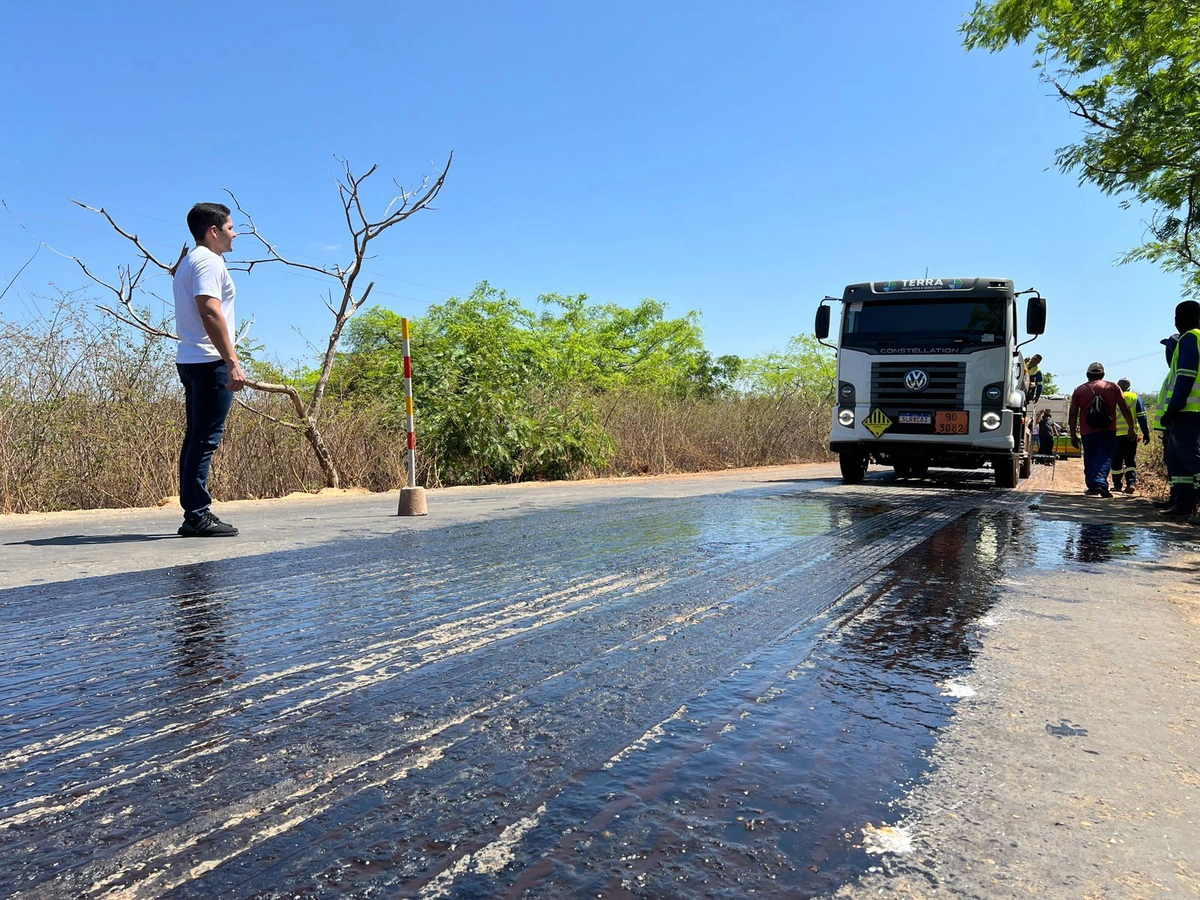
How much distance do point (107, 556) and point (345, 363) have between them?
335 inches

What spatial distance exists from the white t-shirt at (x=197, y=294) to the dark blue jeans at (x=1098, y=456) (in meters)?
10.8

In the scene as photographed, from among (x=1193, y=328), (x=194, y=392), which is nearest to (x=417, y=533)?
(x=194, y=392)

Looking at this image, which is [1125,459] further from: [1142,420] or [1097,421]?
[1097,421]

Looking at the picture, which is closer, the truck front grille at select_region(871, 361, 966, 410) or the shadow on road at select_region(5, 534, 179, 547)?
the shadow on road at select_region(5, 534, 179, 547)

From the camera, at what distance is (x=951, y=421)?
10.9m

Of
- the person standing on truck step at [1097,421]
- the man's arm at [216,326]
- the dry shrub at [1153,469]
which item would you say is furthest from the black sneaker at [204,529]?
the dry shrub at [1153,469]

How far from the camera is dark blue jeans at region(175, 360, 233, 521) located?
575 centimetres

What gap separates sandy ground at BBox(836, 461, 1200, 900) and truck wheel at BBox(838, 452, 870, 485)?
27.5 ft

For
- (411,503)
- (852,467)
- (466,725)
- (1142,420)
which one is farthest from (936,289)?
(466,725)

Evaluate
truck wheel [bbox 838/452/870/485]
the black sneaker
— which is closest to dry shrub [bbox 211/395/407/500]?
the black sneaker

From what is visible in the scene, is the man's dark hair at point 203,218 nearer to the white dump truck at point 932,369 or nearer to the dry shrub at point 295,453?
the dry shrub at point 295,453

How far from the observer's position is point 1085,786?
193cm

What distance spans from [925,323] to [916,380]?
787 mm

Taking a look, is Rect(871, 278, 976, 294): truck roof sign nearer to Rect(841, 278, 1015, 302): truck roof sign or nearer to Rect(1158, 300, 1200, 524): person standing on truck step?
Rect(841, 278, 1015, 302): truck roof sign
